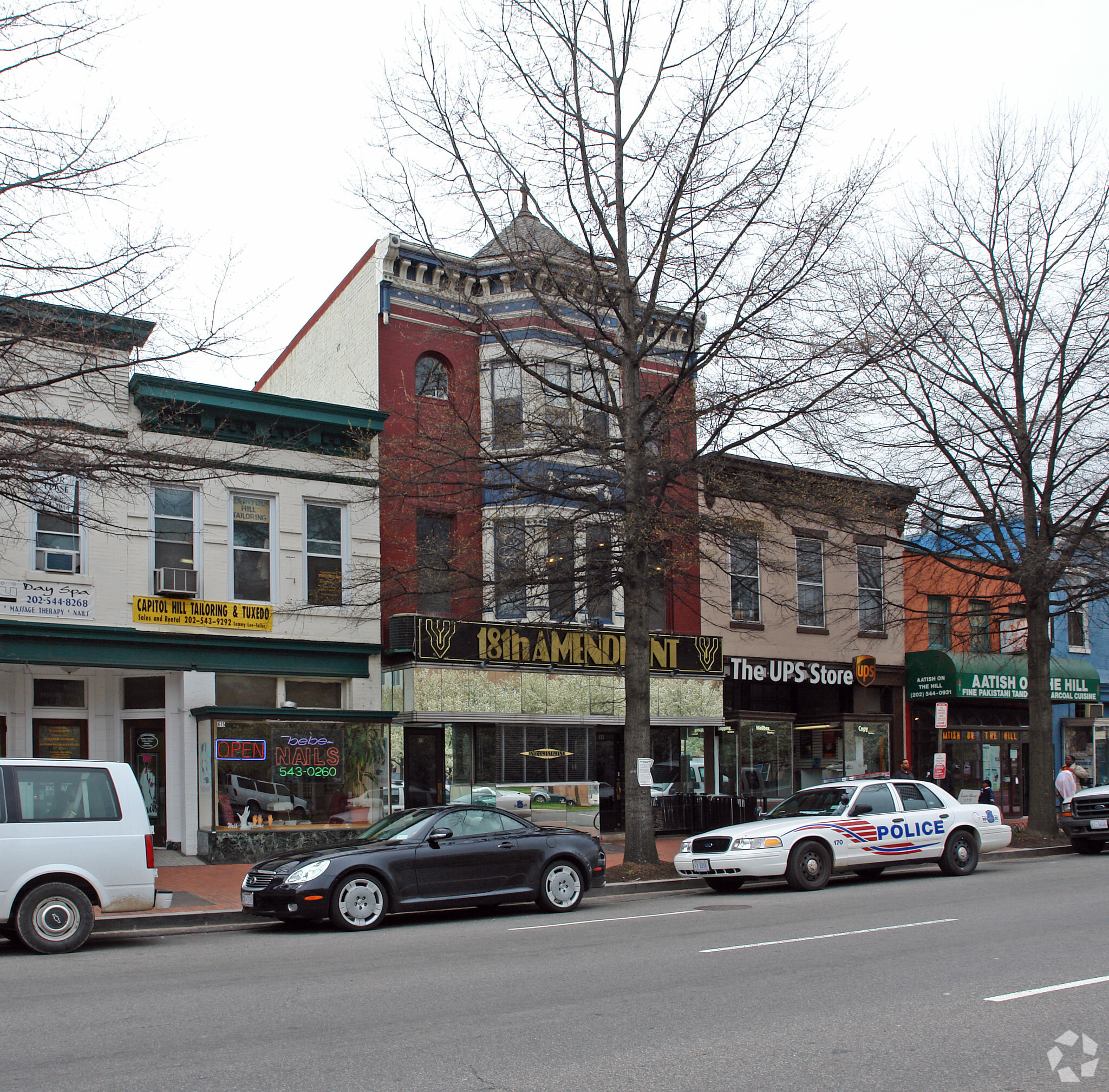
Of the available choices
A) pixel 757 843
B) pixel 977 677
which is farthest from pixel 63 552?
pixel 977 677

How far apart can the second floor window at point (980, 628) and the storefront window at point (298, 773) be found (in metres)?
12.3

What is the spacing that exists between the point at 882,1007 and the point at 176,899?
32.5 feet

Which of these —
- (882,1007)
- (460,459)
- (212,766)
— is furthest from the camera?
(212,766)

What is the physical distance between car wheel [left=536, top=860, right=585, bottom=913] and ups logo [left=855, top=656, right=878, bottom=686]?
14780mm

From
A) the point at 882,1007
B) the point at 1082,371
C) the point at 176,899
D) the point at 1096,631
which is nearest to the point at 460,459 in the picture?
Result: the point at 176,899

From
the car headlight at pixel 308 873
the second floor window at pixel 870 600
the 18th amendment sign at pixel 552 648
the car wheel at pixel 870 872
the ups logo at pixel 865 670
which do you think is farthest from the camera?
the second floor window at pixel 870 600

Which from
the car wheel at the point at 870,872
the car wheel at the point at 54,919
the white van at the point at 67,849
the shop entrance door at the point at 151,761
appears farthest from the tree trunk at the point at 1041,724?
the car wheel at the point at 54,919

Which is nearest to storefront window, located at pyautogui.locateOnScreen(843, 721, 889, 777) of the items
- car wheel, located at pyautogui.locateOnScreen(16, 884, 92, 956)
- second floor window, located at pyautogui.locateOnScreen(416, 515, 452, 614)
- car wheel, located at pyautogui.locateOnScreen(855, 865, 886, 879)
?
car wheel, located at pyautogui.locateOnScreen(855, 865, 886, 879)

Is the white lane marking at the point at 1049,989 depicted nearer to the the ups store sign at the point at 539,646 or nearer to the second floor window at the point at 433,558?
the the ups store sign at the point at 539,646

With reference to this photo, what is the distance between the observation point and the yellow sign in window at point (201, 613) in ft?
64.0

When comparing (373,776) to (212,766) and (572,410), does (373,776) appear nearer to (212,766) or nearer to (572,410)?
(212,766)

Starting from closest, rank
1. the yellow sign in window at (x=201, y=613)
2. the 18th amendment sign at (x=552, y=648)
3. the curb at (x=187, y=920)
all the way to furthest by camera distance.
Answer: the curb at (x=187, y=920) < the yellow sign in window at (x=201, y=613) < the 18th amendment sign at (x=552, y=648)

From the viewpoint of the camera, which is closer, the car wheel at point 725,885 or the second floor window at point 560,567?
the car wheel at point 725,885

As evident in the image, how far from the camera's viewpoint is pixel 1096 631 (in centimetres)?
3406
